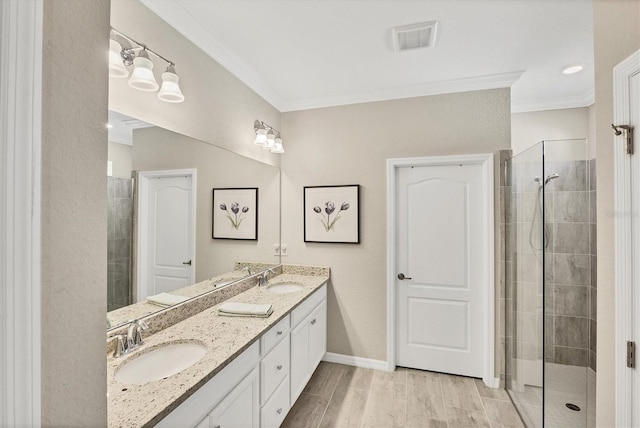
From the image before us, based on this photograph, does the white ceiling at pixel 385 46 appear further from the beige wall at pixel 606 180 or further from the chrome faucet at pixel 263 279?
the chrome faucet at pixel 263 279

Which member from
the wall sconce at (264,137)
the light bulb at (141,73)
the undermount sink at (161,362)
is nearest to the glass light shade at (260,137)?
the wall sconce at (264,137)

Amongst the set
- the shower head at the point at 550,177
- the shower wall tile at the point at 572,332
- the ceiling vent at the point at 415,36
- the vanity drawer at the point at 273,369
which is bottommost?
the vanity drawer at the point at 273,369

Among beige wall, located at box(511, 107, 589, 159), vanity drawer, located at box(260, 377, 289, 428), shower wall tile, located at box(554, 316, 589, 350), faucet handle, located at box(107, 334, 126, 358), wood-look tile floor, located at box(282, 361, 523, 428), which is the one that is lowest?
wood-look tile floor, located at box(282, 361, 523, 428)

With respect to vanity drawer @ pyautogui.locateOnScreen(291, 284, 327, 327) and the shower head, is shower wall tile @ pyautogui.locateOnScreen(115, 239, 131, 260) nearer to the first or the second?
vanity drawer @ pyautogui.locateOnScreen(291, 284, 327, 327)

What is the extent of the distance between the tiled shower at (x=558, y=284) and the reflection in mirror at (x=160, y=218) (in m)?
2.24

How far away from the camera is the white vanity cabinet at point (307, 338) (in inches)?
83.1

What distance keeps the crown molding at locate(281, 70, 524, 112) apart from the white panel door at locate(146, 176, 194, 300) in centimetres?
158

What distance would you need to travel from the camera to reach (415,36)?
6.48 feet

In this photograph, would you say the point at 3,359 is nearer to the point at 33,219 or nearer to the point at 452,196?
the point at 33,219

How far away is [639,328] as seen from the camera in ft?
3.60

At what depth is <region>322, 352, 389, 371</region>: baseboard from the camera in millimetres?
2801

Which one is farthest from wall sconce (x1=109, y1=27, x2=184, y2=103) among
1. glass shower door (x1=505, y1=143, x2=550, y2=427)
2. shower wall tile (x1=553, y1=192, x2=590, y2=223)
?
shower wall tile (x1=553, y1=192, x2=590, y2=223)

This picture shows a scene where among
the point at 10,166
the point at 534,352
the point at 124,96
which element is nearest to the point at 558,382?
the point at 534,352

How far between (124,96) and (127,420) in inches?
55.4
